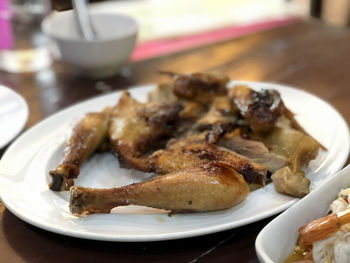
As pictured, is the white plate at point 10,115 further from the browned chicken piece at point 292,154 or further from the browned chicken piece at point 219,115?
the browned chicken piece at point 292,154

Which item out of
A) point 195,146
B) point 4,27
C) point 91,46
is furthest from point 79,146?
point 4,27

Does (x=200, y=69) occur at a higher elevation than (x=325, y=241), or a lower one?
lower

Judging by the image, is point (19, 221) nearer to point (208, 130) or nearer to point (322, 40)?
point (208, 130)

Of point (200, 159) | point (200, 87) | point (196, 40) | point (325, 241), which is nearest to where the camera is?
point (325, 241)

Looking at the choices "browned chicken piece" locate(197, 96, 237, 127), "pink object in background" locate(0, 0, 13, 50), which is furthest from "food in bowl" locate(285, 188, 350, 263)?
"pink object in background" locate(0, 0, 13, 50)

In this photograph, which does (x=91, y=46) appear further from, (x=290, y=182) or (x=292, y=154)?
(x=290, y=182)

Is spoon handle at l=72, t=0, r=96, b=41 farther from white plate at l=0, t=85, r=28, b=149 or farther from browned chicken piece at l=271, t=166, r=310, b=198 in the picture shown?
browned chicken piece at l=271, t=166, r=310, b=198
